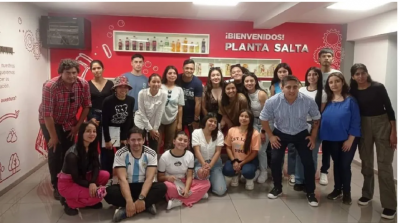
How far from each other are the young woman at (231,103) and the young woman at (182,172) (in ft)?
2.45

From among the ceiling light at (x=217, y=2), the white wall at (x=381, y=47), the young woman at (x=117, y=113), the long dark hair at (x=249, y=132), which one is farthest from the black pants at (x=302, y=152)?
the ceiling light at (x=217, y=2)

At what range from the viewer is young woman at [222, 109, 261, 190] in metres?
3.46

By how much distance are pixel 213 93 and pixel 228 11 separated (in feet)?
4.18

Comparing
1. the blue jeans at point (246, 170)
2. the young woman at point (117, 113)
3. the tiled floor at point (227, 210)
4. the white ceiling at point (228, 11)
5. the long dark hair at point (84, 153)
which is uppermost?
the white ceiling at point (228, 11)

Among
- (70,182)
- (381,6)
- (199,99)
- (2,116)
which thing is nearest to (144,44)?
(199,99)

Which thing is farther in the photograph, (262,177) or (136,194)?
(262,177)

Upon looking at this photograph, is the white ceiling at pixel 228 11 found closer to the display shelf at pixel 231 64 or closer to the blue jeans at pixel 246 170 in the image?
the display shelf at pixel 231 64

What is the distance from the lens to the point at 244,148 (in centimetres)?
349

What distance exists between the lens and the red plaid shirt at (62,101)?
2869mm

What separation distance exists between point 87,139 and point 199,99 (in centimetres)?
154

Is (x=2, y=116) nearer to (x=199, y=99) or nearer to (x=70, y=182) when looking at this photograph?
(x=70, y=182)

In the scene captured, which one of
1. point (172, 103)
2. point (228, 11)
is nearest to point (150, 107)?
point (172, 103)

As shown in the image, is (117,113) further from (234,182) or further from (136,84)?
(234,182)

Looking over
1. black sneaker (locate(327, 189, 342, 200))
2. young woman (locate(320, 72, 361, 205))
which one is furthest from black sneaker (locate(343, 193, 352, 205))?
black sneaker (locate(327, 189, 342, 200))
